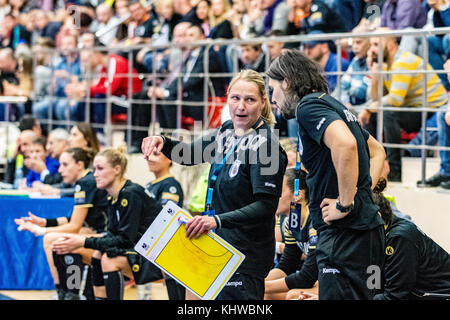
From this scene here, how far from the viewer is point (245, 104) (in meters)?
4.01

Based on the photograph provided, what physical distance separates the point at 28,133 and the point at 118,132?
152 centimetres

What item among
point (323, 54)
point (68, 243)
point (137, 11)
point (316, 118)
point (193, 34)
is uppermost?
point (137, 11)

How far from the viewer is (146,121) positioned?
8.93 metres

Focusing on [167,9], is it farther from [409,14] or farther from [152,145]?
[152,145]

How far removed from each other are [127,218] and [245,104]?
205 cm

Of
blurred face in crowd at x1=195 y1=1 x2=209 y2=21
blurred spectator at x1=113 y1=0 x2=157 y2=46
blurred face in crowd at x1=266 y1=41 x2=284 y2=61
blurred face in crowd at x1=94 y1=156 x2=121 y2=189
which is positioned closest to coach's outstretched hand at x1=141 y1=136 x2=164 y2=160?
blurred face in crowd at x1=94 y1=156 x2=121 y2=189

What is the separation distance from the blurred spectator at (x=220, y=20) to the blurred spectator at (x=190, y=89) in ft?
1.08

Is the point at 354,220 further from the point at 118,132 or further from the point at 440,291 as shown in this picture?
the point at 118,132

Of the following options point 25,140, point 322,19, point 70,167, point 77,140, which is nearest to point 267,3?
point 322,19

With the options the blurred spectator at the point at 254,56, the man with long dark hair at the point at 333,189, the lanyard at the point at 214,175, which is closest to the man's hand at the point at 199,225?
the lanyard at the point at 214,175

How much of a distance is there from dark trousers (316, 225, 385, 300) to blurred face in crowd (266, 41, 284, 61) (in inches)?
159

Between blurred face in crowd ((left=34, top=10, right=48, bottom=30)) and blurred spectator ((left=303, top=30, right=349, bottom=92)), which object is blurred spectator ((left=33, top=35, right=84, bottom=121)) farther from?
blurred spectator ((left=303, top=30, right=349, bottom=92))

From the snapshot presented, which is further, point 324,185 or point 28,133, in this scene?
point 28,133
